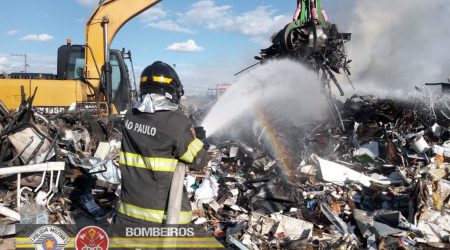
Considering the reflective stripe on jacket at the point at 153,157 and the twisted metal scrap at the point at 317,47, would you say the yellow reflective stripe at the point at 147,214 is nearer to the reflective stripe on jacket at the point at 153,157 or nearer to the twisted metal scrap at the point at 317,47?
the reflective stripe on jacket at the point at 153,157

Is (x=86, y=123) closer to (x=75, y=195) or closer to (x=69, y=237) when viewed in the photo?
(x=75, y=195)

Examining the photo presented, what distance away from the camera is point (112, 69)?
8.42 meters

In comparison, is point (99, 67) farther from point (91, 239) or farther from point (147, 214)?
point (91, 239)

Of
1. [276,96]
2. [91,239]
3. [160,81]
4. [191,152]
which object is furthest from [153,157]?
[276,96]

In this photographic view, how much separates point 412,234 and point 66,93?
630 centimetres

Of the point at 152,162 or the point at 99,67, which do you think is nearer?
the point at 152,162

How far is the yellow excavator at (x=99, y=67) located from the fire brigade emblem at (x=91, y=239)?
603 centimetres

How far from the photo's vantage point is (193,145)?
2279 mm

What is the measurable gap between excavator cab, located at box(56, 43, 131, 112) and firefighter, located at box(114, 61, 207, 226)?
6273 mm

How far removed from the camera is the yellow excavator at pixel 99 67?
7807 mm

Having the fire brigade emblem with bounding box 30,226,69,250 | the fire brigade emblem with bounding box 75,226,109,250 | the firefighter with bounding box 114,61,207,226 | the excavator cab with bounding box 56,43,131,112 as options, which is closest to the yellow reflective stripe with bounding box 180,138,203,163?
the firefighter with bounding box 114,61,207,226

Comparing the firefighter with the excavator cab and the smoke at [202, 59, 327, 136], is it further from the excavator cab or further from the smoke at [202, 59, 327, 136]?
the excavator cab

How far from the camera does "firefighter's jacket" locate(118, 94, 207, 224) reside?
226 cm

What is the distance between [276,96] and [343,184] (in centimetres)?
293
